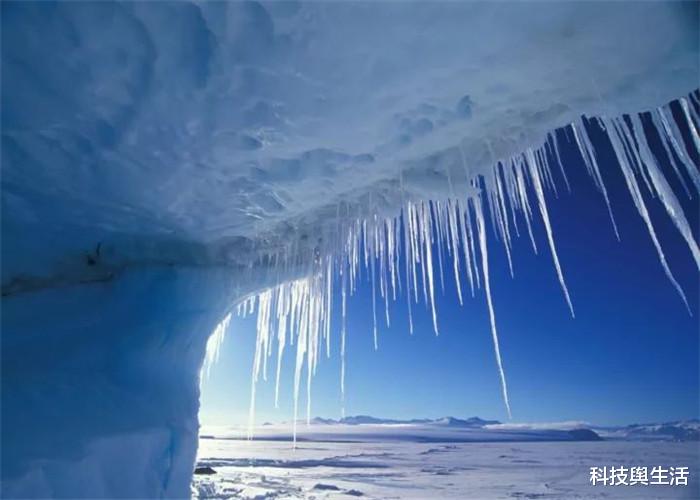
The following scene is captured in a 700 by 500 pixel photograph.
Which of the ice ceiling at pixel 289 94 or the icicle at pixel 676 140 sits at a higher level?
the ice ceiling at pixel 289 94

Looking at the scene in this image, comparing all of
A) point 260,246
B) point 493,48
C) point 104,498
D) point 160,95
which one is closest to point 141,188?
point 160,95

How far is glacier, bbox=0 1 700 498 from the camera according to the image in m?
2.26

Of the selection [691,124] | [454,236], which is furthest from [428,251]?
[691,124]

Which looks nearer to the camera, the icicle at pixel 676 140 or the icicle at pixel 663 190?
the icicle at pixel 676 140

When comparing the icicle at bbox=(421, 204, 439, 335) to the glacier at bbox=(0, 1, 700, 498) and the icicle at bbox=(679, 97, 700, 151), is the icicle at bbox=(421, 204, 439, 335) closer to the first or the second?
the glacier at bbox=(0, 1, 700, 498)

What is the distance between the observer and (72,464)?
3.06 m

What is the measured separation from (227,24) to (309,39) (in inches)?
16.7

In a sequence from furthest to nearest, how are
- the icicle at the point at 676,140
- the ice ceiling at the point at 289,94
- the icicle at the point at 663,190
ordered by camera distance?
the icicle at the point at 663,190 < the icicle at the point at 676,140 < the ice ceiling at the point at 289,94

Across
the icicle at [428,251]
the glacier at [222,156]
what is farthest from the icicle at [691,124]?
the icicle at [428,251]

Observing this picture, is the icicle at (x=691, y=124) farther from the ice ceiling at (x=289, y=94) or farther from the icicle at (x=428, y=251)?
the icicle at (x=428, y=251)

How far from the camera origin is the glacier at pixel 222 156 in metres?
2.26

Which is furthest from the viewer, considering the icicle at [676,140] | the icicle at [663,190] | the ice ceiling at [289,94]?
the icicle at [663,190]

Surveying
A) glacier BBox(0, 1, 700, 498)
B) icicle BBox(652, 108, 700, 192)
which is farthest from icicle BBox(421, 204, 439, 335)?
icicle BBox(652, 108, 700, 192)

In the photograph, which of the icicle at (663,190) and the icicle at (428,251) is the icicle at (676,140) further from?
the icicle at (428,251)
